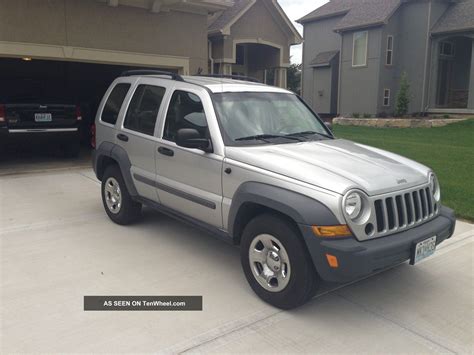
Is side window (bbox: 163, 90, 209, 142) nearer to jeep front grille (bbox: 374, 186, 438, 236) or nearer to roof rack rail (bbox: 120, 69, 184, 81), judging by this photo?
roof rack rail (bbox: 120, 69, 184, 81)

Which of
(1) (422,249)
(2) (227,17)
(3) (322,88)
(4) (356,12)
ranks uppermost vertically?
(4) (356,12)

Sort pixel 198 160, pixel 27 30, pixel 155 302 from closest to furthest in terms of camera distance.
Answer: pixel 155 302, pixel 198 160, pixel 27 30

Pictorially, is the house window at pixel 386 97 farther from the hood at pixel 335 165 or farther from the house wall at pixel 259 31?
the hood at pixel 335 165

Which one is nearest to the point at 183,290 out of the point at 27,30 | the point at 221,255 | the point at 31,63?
the point at 221,255

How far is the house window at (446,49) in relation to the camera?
23.8m

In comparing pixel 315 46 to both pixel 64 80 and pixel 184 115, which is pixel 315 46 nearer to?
pixel 64 80

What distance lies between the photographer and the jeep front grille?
352 cm

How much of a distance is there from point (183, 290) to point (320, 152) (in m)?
1.81

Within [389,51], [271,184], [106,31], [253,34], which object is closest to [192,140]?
[271,184]

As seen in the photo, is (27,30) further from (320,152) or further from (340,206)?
(340,206)

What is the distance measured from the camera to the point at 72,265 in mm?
4598

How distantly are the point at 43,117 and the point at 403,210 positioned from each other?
8.64m

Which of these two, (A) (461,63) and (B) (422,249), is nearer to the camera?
(B) (422,249)

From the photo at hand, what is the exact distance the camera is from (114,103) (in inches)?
239
